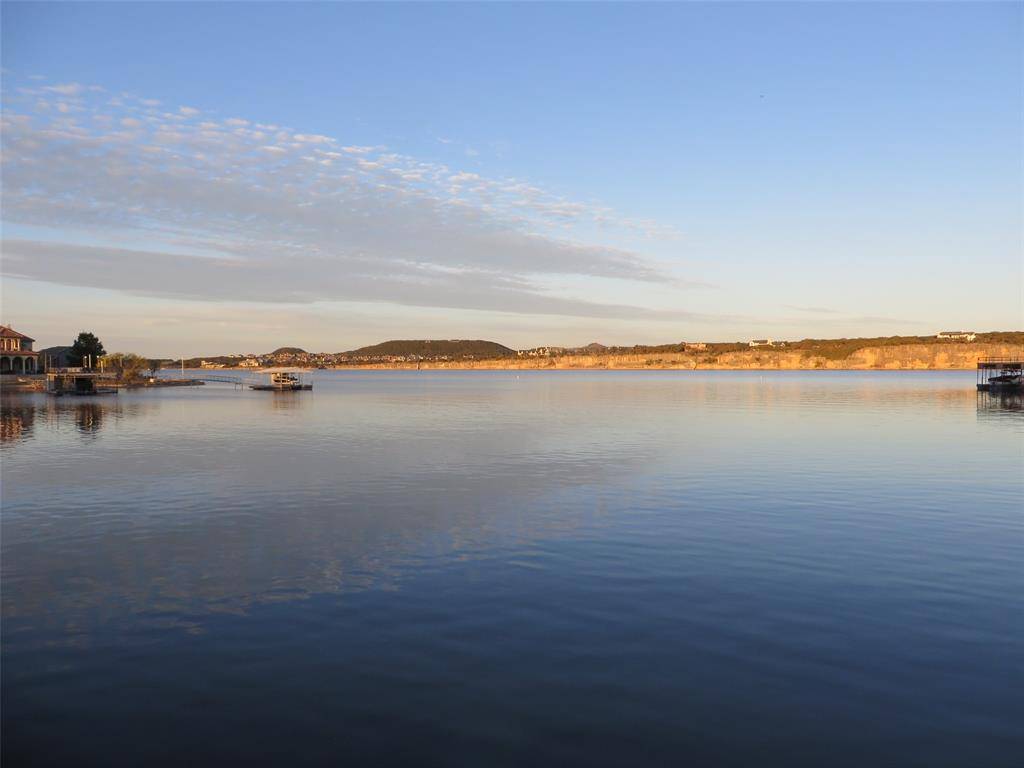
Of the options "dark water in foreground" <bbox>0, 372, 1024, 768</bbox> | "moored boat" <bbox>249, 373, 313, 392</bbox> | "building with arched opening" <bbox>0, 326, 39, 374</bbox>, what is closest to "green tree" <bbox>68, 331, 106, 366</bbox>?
"building with arched opening" <bbox>0, 326, 39, 374</bbox>

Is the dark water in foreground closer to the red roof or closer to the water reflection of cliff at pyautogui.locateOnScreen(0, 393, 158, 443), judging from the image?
the water reflection of cliff at pyautogui.locateOnScreen(0, 393, 158, 443)

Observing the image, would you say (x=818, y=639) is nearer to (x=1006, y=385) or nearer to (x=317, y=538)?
(x=317, y=538)

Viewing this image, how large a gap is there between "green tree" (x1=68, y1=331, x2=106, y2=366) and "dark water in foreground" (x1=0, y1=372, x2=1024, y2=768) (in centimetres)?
13726

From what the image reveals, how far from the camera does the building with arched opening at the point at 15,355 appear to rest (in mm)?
152375

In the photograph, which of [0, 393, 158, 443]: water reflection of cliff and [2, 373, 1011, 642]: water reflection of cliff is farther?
[0, 393, 158, 443]: water reflection of cliff

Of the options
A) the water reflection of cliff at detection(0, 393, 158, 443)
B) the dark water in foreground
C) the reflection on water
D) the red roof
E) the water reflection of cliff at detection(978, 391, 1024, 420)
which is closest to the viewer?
the dark water in foreground

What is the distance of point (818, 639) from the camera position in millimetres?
14234

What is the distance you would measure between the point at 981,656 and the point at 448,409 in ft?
277

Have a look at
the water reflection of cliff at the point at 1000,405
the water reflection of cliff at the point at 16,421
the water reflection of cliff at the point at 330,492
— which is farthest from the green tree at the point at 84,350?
the water reflection of cliff at the point at 1000,405

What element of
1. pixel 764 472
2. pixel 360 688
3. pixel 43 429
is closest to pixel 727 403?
pixel 764 472

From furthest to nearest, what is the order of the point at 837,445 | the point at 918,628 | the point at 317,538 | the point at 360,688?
the point at 837,445 < the point at 317,538 < the point at 918,628 < the point at 360,688

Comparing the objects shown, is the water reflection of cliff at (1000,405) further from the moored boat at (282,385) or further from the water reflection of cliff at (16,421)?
the moored boat at (282,385)

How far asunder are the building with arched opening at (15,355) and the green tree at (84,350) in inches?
310

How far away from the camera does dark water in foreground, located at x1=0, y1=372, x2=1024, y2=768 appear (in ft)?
35.2
